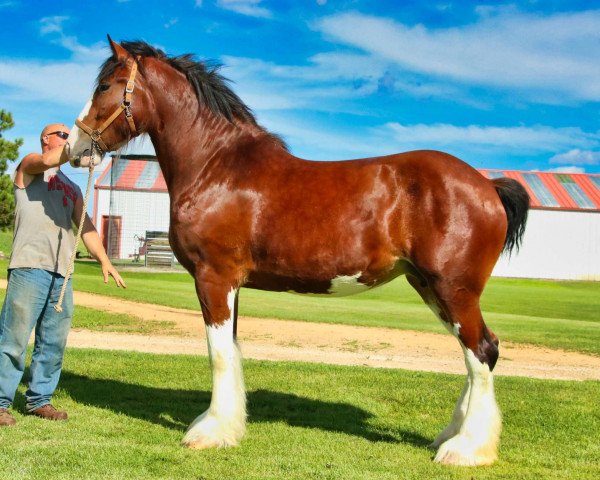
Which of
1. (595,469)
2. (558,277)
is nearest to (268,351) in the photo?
(595,469)

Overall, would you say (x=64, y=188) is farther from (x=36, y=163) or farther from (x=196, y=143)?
(x=196, y=143)

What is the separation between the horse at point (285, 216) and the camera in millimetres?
4457

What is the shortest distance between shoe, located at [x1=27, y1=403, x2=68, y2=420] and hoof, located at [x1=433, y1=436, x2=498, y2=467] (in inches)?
121

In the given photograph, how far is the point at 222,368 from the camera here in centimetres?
475

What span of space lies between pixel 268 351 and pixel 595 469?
621cm

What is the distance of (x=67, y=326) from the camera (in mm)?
Answer: 5484

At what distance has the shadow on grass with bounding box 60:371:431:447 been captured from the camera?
538cm

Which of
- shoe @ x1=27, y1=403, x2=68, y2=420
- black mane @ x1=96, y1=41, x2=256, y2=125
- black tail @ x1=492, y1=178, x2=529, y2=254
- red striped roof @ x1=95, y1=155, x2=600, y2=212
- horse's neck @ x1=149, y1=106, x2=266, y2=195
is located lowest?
shoe @ x1=27, y1=403, x2=68, y2=420

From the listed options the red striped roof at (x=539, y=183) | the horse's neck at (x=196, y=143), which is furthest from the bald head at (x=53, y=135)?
the red striped roof at (x=539, y=183)

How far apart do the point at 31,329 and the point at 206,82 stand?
8.32ft

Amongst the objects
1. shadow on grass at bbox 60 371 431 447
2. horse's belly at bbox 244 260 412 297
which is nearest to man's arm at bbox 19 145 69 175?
horse's belly at bbox 244 260 412 297

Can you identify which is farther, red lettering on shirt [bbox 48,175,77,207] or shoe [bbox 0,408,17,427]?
red lettering on shirt [bbox 48,175,77,207]

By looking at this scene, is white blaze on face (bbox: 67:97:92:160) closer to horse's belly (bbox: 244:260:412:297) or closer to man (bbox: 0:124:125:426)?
man (bbox: 0:124:125:426)

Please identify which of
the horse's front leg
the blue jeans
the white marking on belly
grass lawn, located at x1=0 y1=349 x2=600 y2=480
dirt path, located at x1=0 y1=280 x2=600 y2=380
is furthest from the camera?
dirt path, located at x1=0 y1=280 x2=600 y2=380
